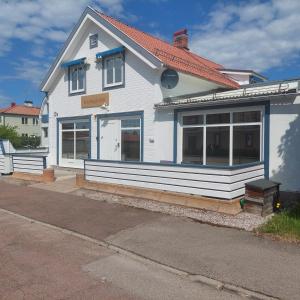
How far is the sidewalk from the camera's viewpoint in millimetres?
5020

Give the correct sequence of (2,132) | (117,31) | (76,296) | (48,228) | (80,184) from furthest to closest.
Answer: (2,132)
(117,31)
(80,184)
(48,228)
(76,296)

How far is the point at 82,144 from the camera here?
1773cm

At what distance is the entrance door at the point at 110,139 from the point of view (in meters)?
15.8

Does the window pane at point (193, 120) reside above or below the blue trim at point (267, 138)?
above

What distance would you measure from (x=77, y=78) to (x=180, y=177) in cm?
1046

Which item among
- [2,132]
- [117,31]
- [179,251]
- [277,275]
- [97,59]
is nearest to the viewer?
[277,275]

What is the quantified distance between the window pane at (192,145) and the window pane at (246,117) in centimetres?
149

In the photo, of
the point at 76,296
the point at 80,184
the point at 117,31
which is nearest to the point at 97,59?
the point at 117,31

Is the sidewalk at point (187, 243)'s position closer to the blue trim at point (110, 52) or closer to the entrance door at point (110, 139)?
the entrance door at point (110, 139)

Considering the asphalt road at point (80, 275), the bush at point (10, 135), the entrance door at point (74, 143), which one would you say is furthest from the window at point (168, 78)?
the bush at point (10, 135)

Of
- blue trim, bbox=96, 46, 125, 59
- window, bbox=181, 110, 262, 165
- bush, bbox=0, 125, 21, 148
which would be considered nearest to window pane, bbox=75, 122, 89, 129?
blue trim, bbox=96, 46, 125, 59

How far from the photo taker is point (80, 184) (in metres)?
12.7

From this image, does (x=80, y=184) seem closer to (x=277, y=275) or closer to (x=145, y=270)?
(x=145, y=270)

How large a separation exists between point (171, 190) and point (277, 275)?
199 inches
